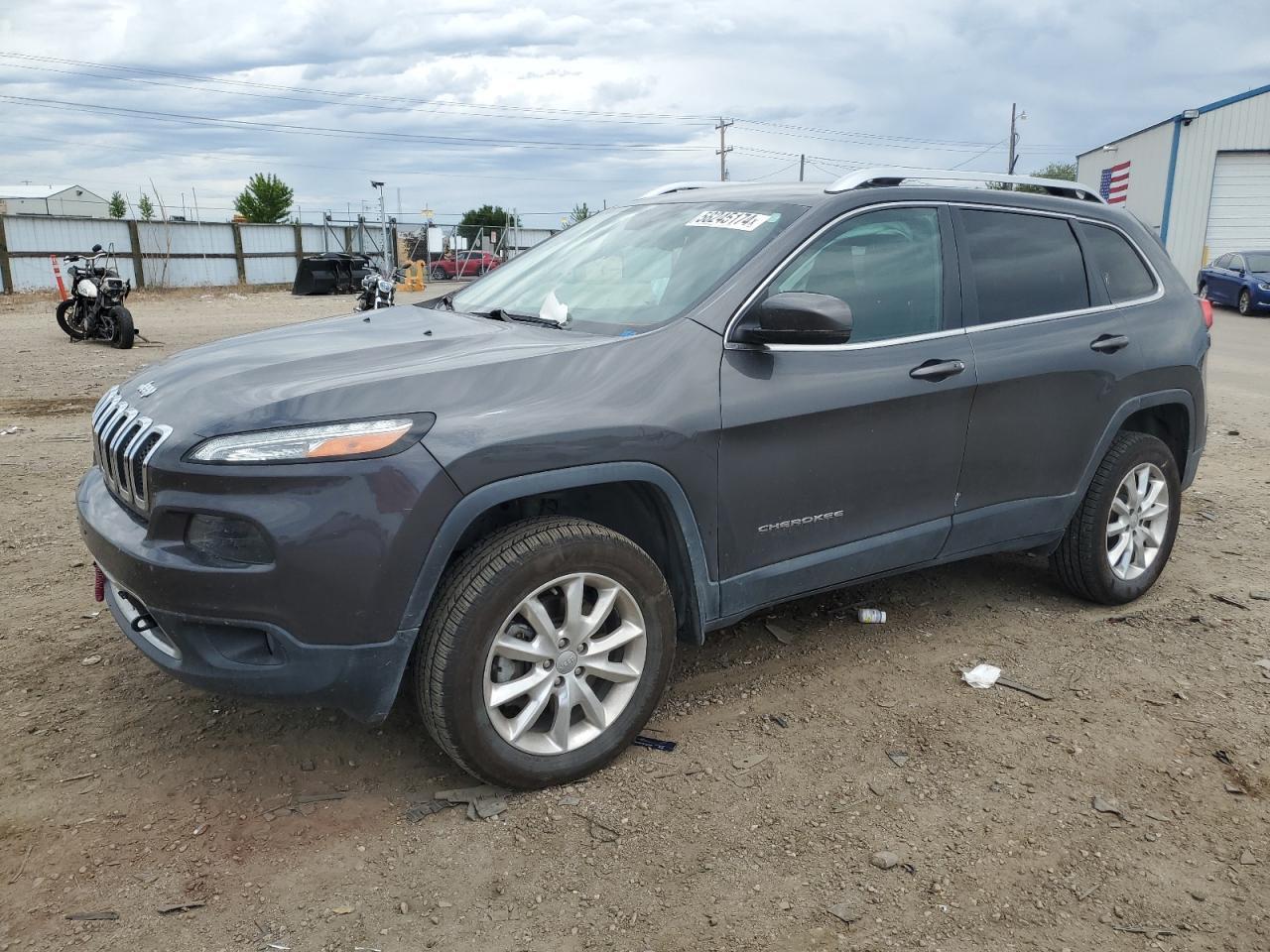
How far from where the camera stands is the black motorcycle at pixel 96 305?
569 inches

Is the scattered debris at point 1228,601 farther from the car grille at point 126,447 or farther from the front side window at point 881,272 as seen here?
the car grille at point 126,447

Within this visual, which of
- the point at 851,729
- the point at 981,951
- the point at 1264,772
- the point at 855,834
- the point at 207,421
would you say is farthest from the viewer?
the point at 851,729

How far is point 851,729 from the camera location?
11.5ft

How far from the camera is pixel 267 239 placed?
35.4 metres

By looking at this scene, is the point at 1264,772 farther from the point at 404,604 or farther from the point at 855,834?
the point at 404,604

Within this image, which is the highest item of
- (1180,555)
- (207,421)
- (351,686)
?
(207,421)

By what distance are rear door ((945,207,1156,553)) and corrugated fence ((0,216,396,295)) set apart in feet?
101

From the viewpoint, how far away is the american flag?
3710 centimetres

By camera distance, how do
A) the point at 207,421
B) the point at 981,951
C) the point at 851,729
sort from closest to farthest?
the point at 981,951
the point at 207,421
the point at 851,729

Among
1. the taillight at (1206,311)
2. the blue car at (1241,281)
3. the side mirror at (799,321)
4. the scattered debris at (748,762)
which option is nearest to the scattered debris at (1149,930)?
the scattered debris at (748,762)

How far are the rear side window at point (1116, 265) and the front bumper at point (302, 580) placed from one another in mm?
3084

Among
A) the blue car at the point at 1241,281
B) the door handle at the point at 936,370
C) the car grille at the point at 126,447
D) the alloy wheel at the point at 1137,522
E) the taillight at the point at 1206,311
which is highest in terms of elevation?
the taillight at the point at 1206,311

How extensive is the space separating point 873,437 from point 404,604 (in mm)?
1707

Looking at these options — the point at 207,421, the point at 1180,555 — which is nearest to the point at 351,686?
the point at 207,421
